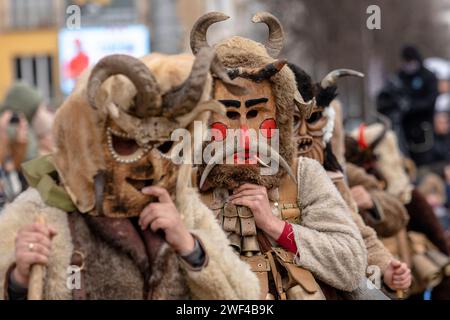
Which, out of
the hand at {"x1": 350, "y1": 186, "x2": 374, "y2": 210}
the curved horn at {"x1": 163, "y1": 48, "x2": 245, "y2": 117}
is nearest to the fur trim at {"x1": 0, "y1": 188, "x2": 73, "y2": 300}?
the curved horn at {"x1": 163, "y1": 48, "x2": 245, "y2": 117}

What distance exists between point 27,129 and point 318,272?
4199 mm

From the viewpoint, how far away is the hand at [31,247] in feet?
10.5

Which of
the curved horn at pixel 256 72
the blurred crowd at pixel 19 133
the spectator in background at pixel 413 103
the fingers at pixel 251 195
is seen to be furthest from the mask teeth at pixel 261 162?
the spectator in background at pixel 413 103

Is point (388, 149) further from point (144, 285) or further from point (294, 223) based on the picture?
point (144, 285)

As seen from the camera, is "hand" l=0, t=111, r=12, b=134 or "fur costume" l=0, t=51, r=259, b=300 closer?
"fur costume" l=0, t=51, r=259, b=300

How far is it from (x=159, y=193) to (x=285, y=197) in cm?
104

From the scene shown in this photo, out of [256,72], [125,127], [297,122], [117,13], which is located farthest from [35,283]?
[117,13]

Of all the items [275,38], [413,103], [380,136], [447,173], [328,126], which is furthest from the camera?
[413,103]

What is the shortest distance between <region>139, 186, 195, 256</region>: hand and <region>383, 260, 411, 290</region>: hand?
5.59 feet

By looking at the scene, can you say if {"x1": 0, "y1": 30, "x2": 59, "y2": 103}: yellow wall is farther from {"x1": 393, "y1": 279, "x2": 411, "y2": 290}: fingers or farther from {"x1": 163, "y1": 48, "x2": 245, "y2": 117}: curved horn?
{"x1": 163, "y1": 48, "x2": 245, "y2": 117}: curved horn

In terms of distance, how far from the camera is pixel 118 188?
328 cm

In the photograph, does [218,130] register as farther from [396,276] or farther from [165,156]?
[396,276]

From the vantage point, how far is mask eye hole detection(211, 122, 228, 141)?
161 inches

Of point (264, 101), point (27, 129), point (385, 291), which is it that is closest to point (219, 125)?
point (264, 101)
